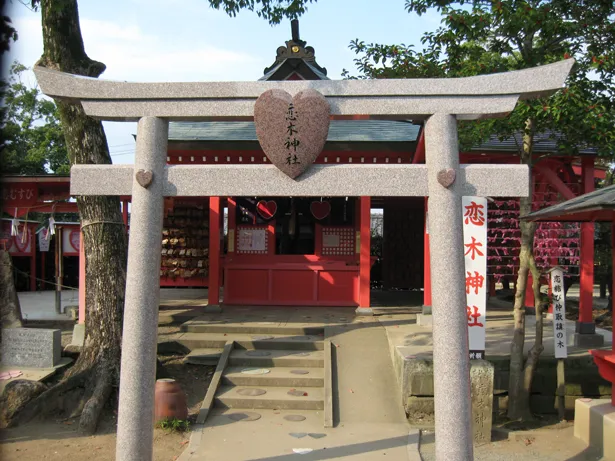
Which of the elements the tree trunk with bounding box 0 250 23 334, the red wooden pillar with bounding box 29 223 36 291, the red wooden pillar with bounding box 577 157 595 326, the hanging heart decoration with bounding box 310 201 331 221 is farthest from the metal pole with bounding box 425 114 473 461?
the red wooden pillar with bounding box 29 223 36 291

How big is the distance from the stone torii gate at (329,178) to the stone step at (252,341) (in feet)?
14.2

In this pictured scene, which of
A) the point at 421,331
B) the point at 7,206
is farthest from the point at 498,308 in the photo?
the point at 7,206

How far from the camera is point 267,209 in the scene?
41.4 ft

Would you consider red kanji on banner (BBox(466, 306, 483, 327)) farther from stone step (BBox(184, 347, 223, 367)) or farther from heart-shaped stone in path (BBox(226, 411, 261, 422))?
stone step (BBox(184, 347, 223, 367))

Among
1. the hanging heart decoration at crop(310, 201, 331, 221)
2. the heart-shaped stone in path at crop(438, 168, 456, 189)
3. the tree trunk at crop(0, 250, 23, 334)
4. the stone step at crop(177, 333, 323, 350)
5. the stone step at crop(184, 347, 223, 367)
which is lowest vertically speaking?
the stone step at crop(184, 347, 223, 367)

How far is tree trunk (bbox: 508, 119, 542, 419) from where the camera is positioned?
311 inches

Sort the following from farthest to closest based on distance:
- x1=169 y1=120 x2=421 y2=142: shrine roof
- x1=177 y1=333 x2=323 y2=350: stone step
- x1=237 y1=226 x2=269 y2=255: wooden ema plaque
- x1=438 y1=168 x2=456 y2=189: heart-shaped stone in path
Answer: x1=237 y1=226 x2=269 y2=255: wooden ema plaque, x1=169 y1=120 x2=421 y2=142: shrine roof, x1=177 y1=333 x2=323 y2=350: stone step, x1=438 y1=168 x2=456 y2=189: heart-shaped stone in path

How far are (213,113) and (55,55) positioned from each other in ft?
13.3

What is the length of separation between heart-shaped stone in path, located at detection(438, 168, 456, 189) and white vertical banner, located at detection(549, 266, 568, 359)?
3792 mm

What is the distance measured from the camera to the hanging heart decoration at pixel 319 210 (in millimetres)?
12703

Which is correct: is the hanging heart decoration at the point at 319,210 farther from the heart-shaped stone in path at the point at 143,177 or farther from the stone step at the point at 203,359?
the heart-shaped stone in path at the point at 143,177

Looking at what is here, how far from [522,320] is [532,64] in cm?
368

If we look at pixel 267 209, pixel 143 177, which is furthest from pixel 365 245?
pixel 143 177

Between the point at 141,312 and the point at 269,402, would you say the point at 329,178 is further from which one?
the point at 269,402
